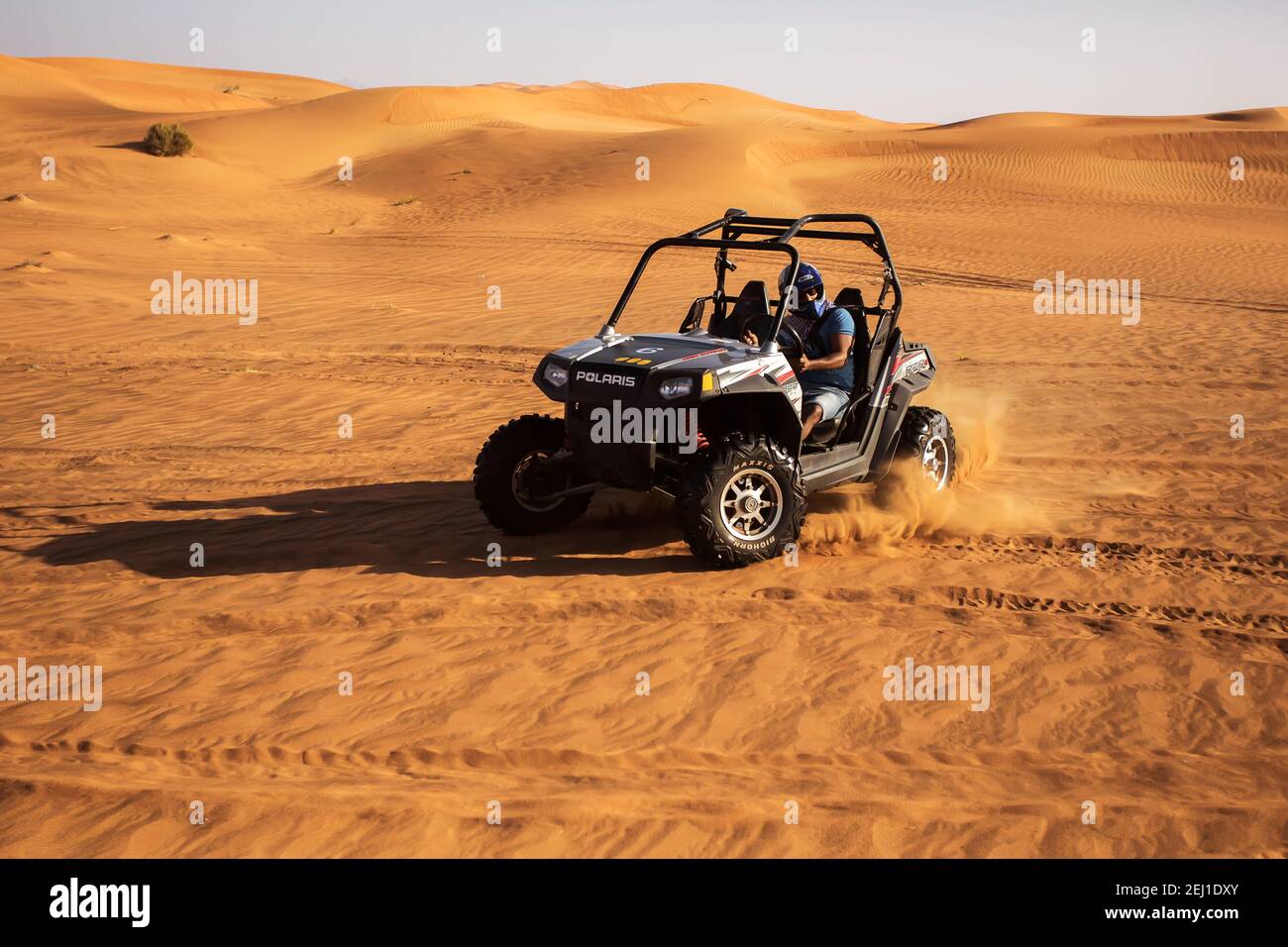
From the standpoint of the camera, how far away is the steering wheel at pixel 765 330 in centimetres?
663

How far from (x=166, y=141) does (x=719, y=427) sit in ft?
98.6

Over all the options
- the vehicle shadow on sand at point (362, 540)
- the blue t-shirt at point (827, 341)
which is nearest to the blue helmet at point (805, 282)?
the blue t-shirt at point (827, 341)

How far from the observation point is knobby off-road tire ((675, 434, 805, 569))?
5.84 meters

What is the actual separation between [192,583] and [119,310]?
9.81 meters

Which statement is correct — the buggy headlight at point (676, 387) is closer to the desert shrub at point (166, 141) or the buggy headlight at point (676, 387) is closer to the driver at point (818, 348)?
the driver at point (818, 348)

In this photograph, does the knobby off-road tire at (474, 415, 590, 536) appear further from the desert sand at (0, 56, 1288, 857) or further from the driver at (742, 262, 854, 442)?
the driver at (742, 262, 854, 442)

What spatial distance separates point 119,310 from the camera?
14.6 m

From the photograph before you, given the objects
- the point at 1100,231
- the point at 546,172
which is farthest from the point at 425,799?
the point at 546,172

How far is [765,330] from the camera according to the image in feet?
21.7

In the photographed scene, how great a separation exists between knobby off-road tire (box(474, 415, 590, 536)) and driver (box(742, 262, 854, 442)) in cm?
127

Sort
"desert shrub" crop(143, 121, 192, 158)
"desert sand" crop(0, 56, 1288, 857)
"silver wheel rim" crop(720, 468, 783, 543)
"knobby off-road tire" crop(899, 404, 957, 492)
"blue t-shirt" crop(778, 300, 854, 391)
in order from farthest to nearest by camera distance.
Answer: "desert shrub" crop(143, 121, 192, 158)
"knobby off-road tire" crop(899, 404, 957, 492)
"blue t-shirt" crop(778, 300, 854, 391)
"silver wheel rim" crop(720, 468, 783, 543)
"desert sand" crop(0, 56, 1288, 857)

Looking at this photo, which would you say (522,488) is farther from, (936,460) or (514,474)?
(936,460)

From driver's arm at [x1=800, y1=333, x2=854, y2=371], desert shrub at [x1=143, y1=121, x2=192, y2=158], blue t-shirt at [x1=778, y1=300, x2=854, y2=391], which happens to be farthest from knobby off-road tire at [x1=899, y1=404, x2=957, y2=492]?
desert shrub at [x1=143, y1=121, x2=192, y2=158]

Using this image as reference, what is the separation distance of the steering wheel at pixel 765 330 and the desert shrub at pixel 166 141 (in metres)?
29.4
